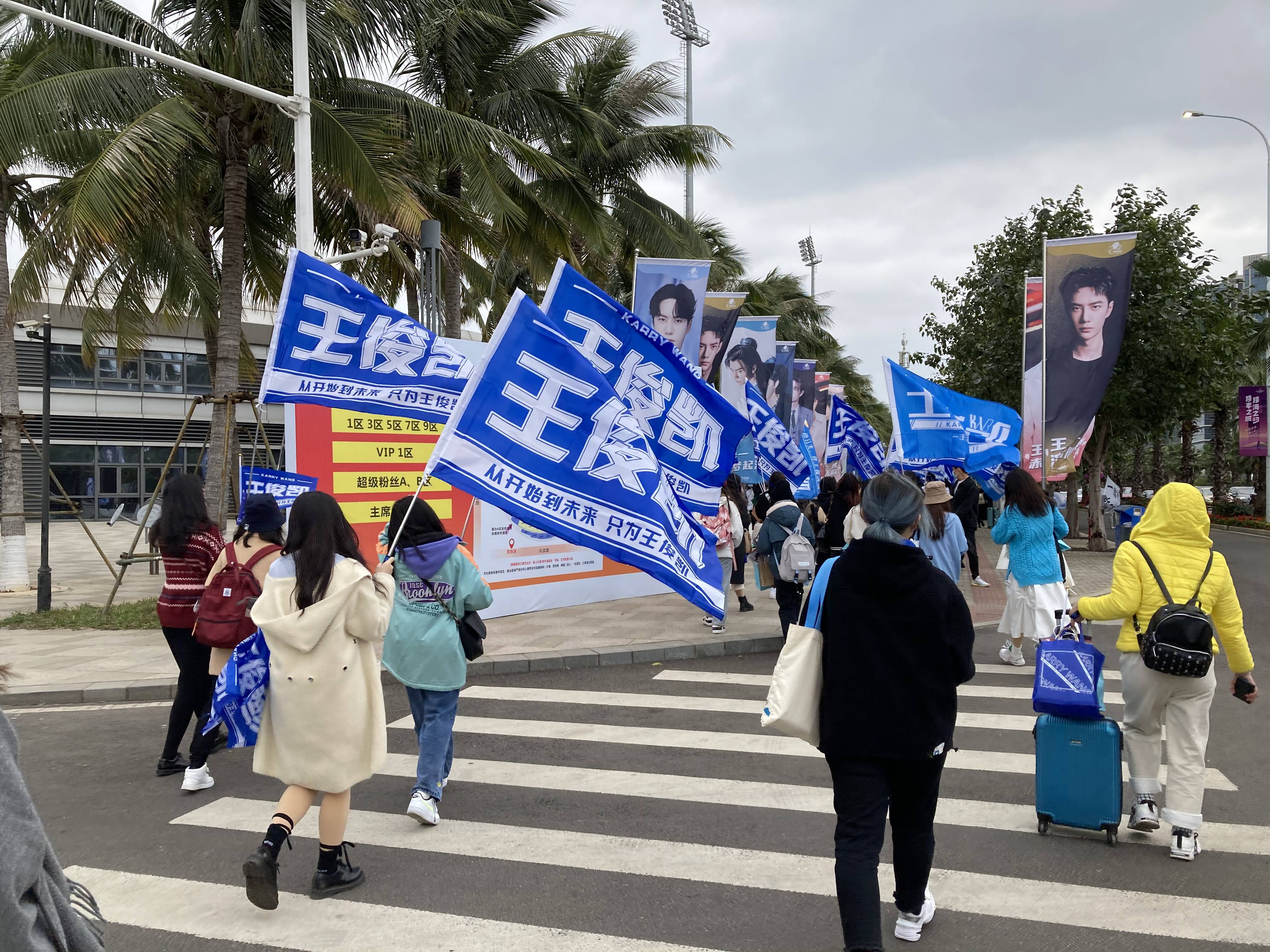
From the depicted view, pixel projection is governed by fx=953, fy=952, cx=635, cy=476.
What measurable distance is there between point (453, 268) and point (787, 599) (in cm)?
1205

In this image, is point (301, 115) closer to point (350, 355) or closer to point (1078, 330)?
point (350, 355)

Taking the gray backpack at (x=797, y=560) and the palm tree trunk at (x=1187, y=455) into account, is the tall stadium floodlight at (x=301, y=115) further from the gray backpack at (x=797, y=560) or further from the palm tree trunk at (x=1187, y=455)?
the palm tree trunk at (x=1187, y=455)

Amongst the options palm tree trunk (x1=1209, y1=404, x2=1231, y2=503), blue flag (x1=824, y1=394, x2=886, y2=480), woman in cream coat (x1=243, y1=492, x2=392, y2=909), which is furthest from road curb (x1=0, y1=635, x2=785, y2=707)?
palm tree trunk (x1=1209, y1=404, x2=1231, y2=503)

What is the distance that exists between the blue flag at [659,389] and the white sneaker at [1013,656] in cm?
366

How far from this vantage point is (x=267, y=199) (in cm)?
1616

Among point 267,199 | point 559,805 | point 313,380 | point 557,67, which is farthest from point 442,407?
point 557,67

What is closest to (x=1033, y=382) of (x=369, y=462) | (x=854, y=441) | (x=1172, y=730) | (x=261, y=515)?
(x=854, y=441)

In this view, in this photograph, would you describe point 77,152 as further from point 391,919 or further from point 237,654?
point 391,919

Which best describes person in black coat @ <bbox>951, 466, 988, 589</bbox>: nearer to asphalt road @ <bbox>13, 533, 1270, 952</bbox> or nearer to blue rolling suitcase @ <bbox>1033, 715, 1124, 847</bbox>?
asphalt road @ <bbox>13, 533, 1270, 952</bbox>

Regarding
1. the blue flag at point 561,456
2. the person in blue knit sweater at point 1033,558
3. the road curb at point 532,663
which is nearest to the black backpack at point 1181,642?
the blue flag at point 561,456

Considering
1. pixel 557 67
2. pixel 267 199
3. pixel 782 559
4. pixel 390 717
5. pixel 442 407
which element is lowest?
pixel 390 717

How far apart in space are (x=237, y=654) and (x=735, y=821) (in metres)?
2.62

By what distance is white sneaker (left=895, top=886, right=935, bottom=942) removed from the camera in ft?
12.0

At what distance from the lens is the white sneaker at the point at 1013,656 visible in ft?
30.1
